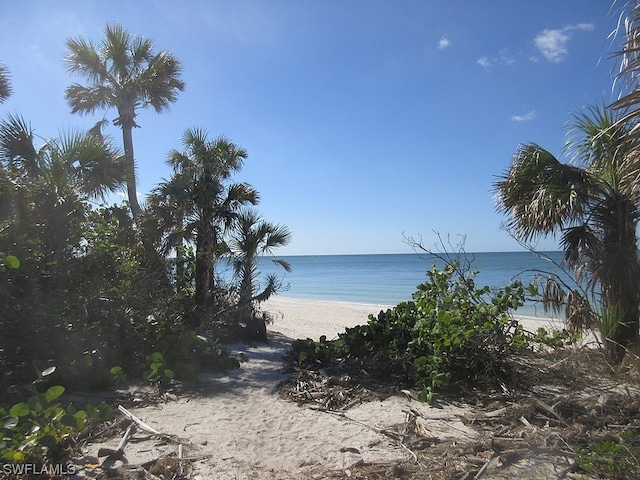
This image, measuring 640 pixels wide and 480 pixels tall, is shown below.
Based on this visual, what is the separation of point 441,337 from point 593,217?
2.90m

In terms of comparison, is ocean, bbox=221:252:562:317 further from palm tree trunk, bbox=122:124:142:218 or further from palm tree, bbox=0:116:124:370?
palm tree, bbox=0:116:124:370

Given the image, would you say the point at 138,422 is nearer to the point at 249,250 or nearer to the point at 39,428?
the point at 39,428

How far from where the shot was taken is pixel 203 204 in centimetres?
1061

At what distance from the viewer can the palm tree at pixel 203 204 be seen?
10.6 metres

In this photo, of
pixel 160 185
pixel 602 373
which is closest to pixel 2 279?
pixel 160 185

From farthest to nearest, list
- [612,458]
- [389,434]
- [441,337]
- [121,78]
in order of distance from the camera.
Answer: [121,78] < [441,337] < [389,434] < [612,458]

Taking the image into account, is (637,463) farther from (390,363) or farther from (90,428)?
(90,428)

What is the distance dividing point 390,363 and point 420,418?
152cm

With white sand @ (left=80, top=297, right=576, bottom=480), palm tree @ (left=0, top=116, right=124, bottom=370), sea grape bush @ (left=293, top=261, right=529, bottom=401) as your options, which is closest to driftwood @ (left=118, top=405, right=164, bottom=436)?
white sand @ (left=80, top=297, right=576, bottom=480)

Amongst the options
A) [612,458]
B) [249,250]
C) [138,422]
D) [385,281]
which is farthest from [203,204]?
[385,281]

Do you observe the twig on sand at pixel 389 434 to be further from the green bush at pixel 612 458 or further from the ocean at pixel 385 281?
the ocean at pixel 385 281

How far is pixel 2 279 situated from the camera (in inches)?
198

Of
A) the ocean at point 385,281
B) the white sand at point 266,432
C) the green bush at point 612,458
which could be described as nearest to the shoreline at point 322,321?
the ocean at point 385,281

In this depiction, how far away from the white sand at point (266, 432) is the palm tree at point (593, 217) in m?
2.97
